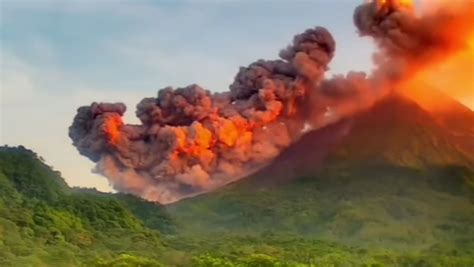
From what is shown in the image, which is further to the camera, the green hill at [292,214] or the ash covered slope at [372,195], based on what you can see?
the ash covered slope at [372,195]

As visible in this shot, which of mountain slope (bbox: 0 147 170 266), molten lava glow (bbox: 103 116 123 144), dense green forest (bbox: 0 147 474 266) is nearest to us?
mountain slope (bbox: 0 147 170 266)

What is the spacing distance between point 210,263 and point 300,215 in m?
51.2

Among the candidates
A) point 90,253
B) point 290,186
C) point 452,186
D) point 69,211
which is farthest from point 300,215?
point 90,253

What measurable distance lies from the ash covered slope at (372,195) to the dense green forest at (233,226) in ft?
0.70

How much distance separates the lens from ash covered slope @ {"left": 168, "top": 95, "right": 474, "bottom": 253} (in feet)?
281

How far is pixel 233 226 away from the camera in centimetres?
9200

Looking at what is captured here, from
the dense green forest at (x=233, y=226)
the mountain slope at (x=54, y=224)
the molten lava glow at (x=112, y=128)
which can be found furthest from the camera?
the molten lava glow at (x=112, y=128)

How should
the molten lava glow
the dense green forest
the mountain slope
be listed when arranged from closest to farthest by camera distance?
the mountain slope → the dense green forest → the molten lava glow

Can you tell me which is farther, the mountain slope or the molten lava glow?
the molten lava glow

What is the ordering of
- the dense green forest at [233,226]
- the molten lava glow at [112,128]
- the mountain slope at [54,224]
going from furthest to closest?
1. the molten lava glow at [112,128]
2. the dense green forest at [233,226]
3. the mountain slope at [54,224]

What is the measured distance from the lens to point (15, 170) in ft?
246

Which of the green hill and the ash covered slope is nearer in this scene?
the green hill

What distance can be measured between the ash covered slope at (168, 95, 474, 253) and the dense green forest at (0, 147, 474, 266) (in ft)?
0.70

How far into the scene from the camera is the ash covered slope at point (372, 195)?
85.5 meters
